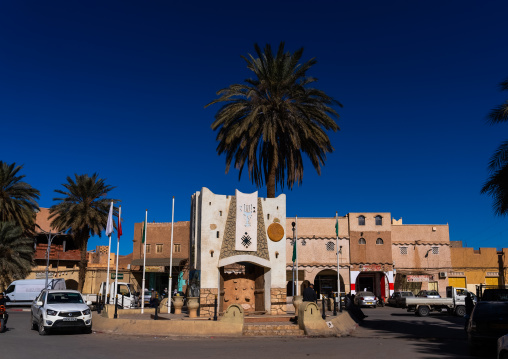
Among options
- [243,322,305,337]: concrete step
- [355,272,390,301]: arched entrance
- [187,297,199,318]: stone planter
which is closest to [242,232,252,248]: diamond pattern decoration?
[187,297,199,318]: stone planter

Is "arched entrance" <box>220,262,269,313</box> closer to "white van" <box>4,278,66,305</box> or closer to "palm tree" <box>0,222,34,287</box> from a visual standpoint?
"white van" <box>4,278,66,305</box>

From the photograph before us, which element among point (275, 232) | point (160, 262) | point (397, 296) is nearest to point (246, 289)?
point (275, 232)

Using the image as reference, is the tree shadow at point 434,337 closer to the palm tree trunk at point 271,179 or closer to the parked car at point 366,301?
the palm tree trunk at point 271,179

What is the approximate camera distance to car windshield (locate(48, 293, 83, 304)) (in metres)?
20.5

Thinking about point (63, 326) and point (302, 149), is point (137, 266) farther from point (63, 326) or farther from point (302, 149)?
point (63, 326)

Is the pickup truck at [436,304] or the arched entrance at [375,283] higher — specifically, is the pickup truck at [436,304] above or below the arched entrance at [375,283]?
below

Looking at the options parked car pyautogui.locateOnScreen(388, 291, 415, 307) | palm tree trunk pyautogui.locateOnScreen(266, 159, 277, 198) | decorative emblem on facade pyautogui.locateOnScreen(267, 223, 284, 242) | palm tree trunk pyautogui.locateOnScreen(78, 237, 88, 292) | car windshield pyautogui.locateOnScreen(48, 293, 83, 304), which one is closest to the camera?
car windshield pyautogui.locateOnScreen(48, 293, 83, 304)

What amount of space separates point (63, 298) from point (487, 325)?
1613 cm

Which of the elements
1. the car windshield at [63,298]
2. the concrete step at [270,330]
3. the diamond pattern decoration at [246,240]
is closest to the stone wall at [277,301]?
the diamond pattern decoration at [246,240]

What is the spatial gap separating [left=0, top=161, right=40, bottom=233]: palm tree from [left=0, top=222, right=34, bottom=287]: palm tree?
1.29 meters

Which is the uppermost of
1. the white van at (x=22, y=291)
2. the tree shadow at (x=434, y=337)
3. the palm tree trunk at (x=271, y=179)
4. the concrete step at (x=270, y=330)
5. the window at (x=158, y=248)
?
the palm tree trunk at (x=271, y=179)

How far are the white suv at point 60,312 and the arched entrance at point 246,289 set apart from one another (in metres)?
7.45

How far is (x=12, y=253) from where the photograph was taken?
152 feet

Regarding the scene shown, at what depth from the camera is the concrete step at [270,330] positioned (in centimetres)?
1970
